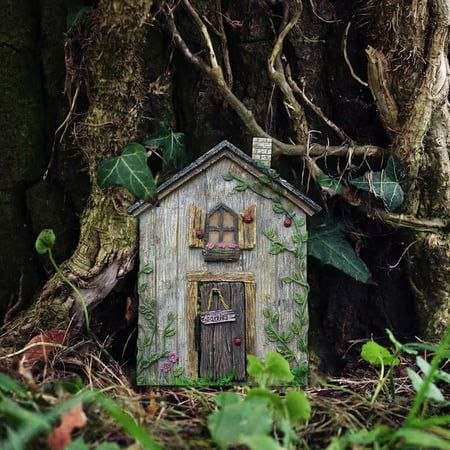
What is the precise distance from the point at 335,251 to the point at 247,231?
37cm

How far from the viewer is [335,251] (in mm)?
2354

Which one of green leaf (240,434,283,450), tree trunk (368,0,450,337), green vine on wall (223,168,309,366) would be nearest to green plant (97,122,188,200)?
green vine on wall (223,168,309,366)

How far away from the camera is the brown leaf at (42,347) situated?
80.5 inches

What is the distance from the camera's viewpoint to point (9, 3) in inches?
94.8

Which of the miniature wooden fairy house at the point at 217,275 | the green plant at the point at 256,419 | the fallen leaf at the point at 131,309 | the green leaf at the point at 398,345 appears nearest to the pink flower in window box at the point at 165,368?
the miniature wooden fairy house at the point at 217,275

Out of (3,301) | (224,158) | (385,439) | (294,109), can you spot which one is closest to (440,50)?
(294,109)

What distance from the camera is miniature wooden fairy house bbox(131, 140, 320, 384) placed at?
216cm

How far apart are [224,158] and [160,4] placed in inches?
24.4

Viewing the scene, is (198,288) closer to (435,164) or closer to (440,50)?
(435,164)

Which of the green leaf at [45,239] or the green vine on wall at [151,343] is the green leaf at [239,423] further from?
the green leaf at [45,239]

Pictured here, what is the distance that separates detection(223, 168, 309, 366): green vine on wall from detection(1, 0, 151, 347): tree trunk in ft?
1.40

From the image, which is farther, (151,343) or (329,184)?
(329,184)

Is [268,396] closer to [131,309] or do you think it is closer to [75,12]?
[131,309]

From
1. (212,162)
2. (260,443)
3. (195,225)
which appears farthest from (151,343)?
(260,443)
